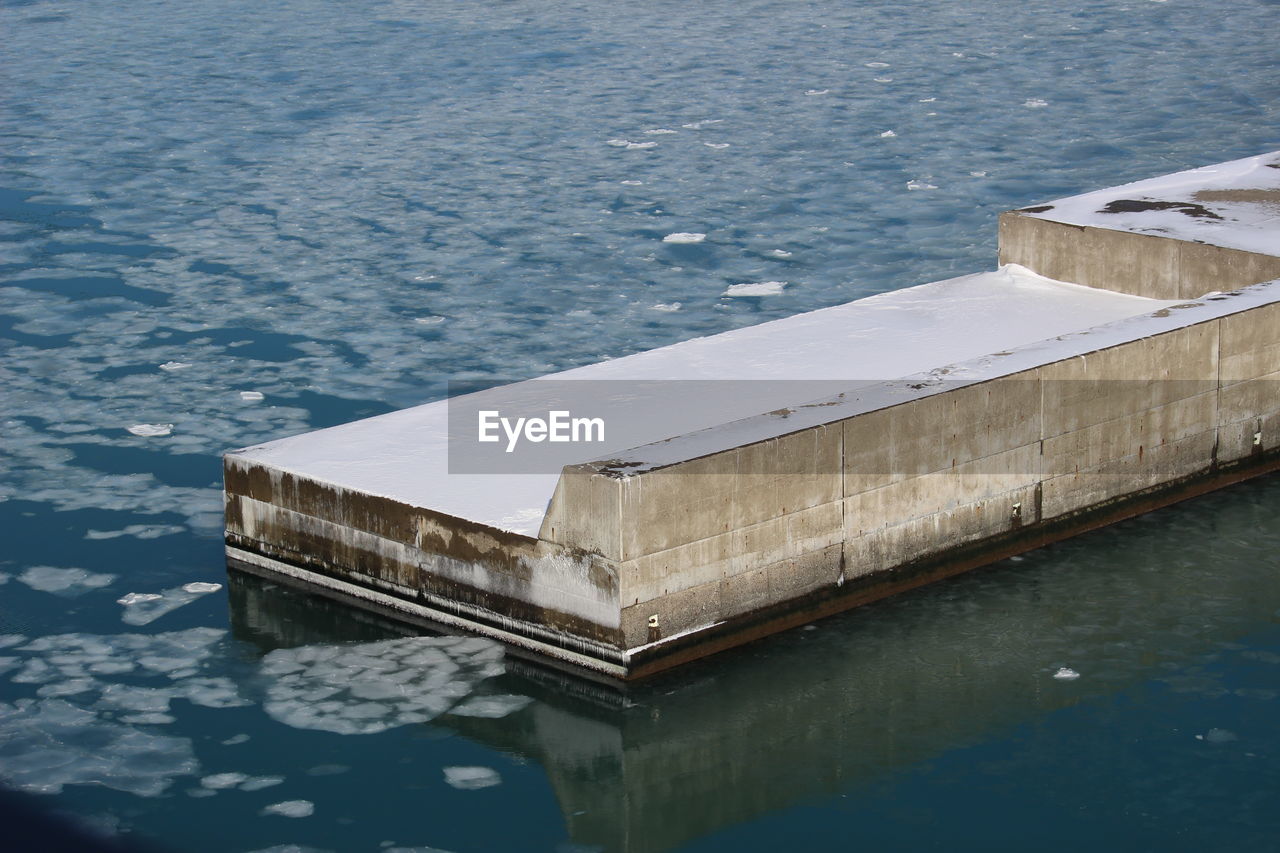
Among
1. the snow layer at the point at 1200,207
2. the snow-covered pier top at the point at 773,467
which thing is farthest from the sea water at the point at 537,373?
the snow layer at the point at 1200,207

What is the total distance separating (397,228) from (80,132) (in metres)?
6.58

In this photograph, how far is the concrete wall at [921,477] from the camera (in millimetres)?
8695

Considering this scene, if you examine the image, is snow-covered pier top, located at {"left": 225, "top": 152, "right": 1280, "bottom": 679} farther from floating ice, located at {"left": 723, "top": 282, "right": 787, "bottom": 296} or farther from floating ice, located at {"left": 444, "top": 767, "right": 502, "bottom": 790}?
floating ice, located at {"left": 723, "top": 282, "right": 787, "bottom": 296}

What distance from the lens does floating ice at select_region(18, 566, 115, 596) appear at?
9.88 meters

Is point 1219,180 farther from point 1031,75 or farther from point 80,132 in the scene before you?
point 80,132

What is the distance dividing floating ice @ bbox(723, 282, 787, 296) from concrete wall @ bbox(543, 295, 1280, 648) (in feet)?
15.2

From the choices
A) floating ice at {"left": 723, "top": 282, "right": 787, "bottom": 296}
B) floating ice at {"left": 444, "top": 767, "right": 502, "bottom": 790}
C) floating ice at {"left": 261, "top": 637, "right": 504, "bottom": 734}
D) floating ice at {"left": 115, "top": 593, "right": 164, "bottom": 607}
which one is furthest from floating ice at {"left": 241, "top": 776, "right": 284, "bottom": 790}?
floating ice at {"left": 723, "top": 282, "right": 787, "bottom": 296}

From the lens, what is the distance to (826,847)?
7480 mm

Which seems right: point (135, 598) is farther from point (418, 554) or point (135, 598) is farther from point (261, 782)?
point (261, 782)

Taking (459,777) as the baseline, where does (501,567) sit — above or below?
above

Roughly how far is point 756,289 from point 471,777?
771cm

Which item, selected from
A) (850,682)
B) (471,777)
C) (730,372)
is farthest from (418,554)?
(730,372)

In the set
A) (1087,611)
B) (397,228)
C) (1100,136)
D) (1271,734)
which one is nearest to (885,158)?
(1100,136)

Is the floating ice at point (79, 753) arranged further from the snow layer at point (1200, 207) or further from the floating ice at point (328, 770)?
the snow layer at point (1200, 207)
